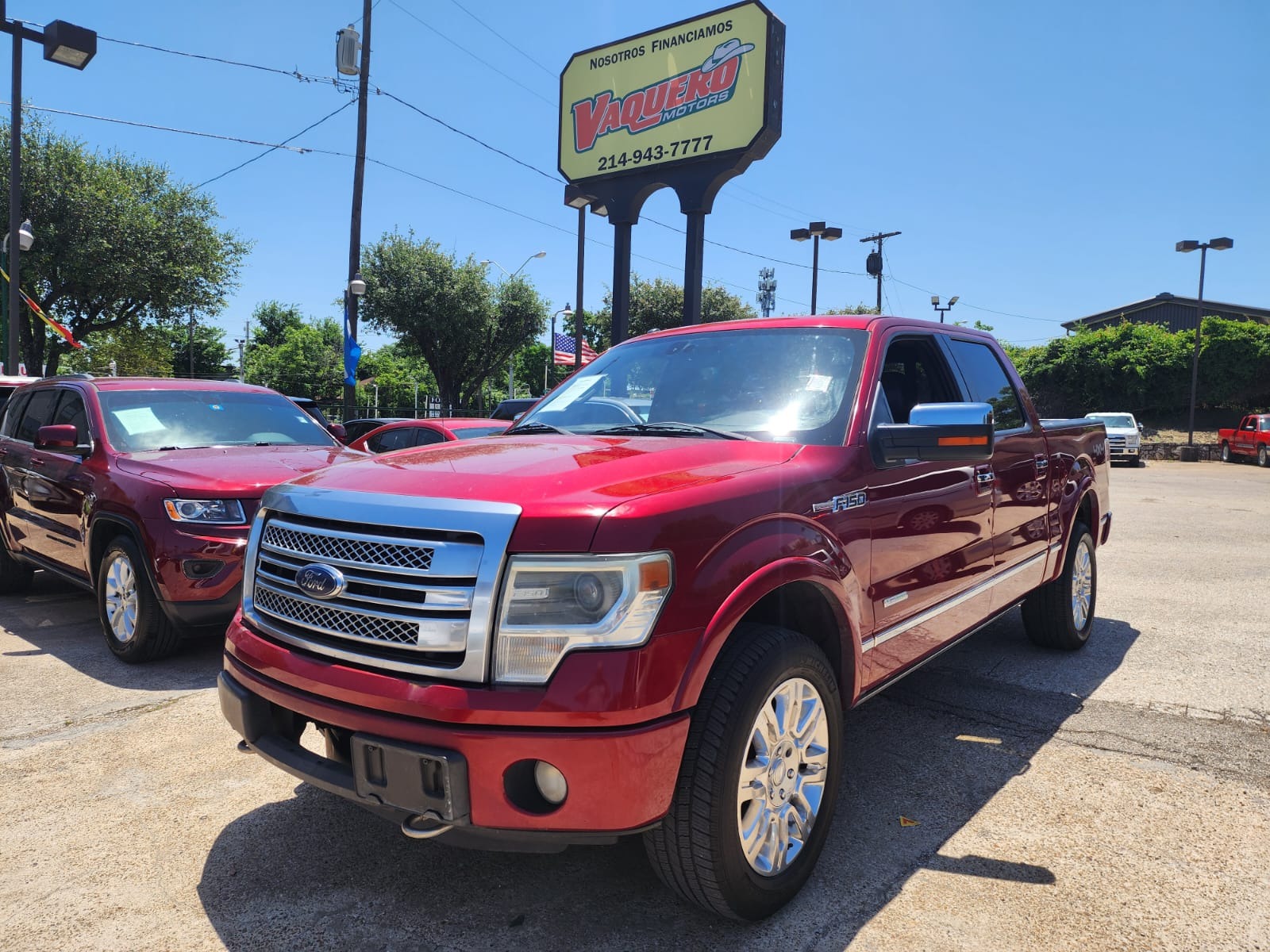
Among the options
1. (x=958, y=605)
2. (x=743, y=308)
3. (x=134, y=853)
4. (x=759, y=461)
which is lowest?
(x=134, y=853)

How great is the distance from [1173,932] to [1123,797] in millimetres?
934

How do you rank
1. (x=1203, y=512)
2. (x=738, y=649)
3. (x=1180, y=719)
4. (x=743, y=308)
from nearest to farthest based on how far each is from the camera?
(x=738, y=649), (x=1180, y=719), (x=1203, y=512), (x=743, y=308)

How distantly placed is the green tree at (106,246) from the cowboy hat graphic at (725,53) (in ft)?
56.0

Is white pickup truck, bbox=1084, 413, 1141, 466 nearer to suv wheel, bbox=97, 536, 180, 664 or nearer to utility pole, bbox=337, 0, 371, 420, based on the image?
utility pole, bbox=337, 0, 371, 420

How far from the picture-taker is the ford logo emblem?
7.42 ft

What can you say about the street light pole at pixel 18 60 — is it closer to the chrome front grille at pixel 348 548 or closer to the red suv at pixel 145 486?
the red suv at pixel 145 486

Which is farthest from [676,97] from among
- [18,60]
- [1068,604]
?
[1068,604]

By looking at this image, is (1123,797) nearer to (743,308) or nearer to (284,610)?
(284,610)

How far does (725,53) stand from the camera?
17.8 m

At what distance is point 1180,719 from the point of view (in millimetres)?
4082

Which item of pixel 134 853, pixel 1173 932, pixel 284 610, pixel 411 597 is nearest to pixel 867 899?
pixel 1173 932

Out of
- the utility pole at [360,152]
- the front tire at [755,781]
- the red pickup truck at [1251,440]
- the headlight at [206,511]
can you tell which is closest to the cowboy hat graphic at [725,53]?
the utility pole at [360,152]

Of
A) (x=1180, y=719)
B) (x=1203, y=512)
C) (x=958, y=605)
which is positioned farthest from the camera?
(x=1203, y=512)

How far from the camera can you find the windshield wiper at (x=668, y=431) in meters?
3.01
